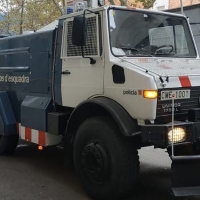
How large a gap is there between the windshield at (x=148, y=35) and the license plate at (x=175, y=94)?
828 millimetres

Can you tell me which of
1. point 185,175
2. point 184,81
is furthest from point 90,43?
point 185,175

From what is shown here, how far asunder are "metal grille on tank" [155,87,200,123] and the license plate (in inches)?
1.5

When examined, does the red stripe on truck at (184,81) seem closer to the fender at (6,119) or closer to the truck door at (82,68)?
the truck door at (82,68)

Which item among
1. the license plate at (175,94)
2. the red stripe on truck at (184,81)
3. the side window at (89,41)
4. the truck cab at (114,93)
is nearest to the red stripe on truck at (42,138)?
the truck cab at (114,93)

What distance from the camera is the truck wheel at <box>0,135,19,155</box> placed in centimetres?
721

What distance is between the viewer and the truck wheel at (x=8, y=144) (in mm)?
7210

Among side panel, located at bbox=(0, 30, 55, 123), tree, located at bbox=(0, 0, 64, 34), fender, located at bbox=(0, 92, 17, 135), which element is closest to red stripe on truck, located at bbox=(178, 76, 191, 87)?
side panel, located at bbox=(0, 30, 55, 123)

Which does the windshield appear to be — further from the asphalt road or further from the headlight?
the asphalt road

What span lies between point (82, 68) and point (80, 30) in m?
0.64

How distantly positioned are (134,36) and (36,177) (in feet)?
8.73

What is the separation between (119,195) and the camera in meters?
4.60

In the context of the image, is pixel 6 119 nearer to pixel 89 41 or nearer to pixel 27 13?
Answer: pixel 89 41

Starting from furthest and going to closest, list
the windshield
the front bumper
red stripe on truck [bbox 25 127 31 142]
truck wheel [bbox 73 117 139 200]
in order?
red stripe on truck [bbox 25 127 31 142]
the windshield
truck wheel [bbox 73 117 139 200]
the front bumper

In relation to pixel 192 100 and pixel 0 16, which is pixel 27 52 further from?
pixel 0 16
